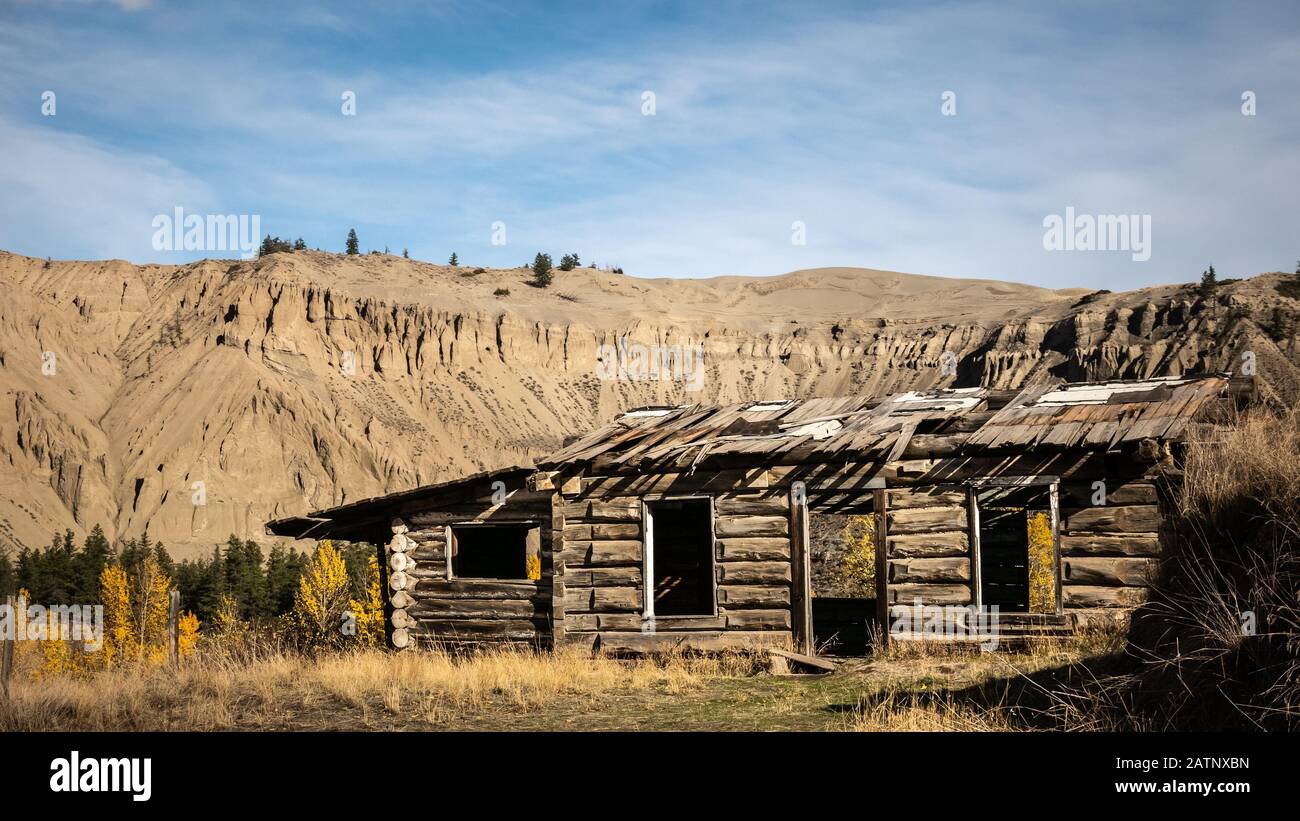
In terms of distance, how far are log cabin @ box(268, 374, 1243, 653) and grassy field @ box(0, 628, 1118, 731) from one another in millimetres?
793

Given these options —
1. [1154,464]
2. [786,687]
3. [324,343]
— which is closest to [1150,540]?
[1154,464]

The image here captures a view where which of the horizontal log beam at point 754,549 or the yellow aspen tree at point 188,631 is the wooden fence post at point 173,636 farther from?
the yellow aspen tree at point 188,631

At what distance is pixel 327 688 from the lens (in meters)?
11.6

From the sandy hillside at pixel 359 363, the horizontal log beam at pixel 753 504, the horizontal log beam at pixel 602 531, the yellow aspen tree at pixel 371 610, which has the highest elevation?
the sandy hillside at pixel 359 363

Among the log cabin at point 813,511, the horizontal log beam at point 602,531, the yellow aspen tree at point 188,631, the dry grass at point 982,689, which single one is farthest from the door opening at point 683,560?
the yellow aspen tree at point 188,631

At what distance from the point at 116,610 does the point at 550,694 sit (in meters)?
46.6

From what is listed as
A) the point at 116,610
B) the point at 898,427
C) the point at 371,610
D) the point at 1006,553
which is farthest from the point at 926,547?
the point at 116,610

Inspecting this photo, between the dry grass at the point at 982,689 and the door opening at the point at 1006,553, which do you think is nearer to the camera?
the dry grass at the point at 982,689

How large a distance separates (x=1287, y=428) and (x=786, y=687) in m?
5.73

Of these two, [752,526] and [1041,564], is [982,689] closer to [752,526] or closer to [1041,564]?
[752,526]

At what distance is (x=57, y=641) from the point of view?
167ft

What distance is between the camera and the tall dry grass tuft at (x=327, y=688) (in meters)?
9.69

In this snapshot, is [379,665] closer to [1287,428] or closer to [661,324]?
[1287,428]

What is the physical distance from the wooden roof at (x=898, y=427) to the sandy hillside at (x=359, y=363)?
172ft
